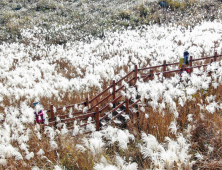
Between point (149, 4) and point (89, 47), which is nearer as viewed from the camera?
point (89, 47)

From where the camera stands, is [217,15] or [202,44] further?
[217,15]

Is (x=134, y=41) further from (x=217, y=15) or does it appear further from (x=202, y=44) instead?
(x=217, y=15)

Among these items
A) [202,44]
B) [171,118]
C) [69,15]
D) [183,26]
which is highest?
[69,15]

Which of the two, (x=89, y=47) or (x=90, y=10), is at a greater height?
(x=90, y=10)

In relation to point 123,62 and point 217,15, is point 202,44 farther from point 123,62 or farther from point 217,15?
point 217,15

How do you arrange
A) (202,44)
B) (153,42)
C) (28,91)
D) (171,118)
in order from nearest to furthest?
(171,118)
(28,91)
(202,44)
(153,42)

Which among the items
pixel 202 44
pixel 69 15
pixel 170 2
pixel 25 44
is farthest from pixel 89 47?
pixel 170 2

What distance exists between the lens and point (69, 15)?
78.6 feet

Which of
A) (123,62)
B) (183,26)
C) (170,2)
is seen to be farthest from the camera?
(170,2)

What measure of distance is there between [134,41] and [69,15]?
44.1 feet

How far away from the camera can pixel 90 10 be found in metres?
26.1

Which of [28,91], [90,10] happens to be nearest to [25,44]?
[28,91]

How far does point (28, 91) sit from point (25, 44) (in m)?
11.4

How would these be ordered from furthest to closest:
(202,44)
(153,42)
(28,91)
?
(153,42), (202,44), (28,91)
